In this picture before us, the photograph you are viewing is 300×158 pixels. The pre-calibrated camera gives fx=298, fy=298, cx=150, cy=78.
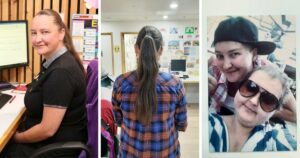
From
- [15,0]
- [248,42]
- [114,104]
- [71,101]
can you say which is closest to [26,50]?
[15,0]

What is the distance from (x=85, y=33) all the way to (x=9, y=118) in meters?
1.04

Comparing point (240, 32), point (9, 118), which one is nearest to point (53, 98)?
point (9, 118)

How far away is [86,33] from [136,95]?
1.15m

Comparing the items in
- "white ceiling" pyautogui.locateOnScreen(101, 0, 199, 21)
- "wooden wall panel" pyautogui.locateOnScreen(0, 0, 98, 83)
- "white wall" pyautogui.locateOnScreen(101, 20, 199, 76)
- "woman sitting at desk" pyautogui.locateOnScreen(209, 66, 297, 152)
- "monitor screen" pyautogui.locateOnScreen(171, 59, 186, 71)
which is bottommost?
"woman sitting at desk" pyautogui.locateOnScreen(209, 66, 297, 152)

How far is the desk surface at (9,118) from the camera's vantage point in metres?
1.43

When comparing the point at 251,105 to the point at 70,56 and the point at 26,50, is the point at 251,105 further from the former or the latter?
the point at 26,50

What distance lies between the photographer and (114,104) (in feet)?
5.03

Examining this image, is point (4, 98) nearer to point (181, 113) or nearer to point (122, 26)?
point (122, 26)

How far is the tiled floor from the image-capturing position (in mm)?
1522

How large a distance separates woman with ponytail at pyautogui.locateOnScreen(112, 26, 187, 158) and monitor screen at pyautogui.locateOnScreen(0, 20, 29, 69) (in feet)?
4.06

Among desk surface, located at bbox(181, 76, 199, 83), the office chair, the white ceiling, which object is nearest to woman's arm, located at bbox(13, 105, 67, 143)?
the office chair

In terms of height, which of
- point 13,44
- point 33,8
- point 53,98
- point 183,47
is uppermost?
point 33,8

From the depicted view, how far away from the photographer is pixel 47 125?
1473 mm

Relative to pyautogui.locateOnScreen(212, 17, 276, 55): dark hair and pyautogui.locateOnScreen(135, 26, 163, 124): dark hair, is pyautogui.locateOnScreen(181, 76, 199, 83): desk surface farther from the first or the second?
pyautogui.locateOnScreen(212, 17, 276, 55): dark hair
